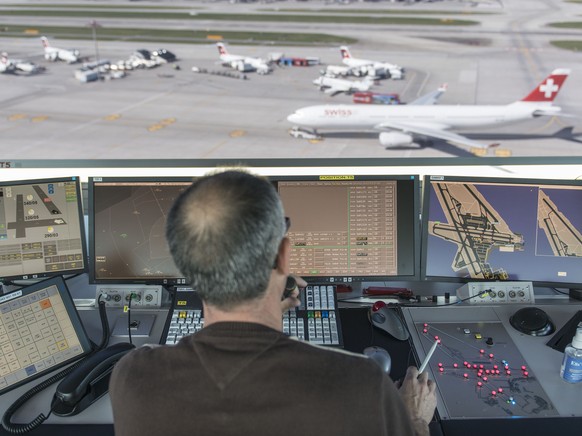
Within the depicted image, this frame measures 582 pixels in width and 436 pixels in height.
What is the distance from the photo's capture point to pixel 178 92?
61.8 feet

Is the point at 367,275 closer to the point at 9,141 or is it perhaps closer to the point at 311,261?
the point at 311,261

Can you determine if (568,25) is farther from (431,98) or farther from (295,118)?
(295,118)

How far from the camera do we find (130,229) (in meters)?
2.25

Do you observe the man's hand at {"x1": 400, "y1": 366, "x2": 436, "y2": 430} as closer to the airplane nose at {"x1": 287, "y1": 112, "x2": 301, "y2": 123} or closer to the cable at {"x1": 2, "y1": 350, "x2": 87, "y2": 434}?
the cable at {"x1": 2, "y1": 350, "x2": 87, "y2": 434}

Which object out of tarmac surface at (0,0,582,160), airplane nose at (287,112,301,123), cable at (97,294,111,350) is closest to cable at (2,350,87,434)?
cable at (97,294,111,350)

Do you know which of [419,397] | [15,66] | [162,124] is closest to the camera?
[419,397]

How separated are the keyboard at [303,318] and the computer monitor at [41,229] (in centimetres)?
54

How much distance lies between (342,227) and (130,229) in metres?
0.89

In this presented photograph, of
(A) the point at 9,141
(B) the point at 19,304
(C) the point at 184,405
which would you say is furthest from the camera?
(A) the point at 9,141

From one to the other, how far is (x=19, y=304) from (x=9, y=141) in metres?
15.1

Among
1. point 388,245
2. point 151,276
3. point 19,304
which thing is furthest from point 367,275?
point 19,304

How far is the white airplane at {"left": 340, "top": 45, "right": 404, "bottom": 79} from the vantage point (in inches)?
749

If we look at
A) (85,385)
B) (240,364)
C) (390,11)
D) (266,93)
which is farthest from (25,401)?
(390,11)

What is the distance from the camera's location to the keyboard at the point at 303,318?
6.54 ft
